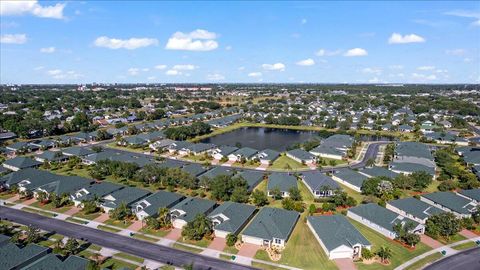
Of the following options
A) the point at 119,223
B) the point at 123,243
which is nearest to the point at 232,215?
the point at 123,243

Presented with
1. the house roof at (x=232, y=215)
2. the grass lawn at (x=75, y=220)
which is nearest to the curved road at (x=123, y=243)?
the grass lawn at (x=75, y=220)

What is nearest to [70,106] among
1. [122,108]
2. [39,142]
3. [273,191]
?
[122,108]

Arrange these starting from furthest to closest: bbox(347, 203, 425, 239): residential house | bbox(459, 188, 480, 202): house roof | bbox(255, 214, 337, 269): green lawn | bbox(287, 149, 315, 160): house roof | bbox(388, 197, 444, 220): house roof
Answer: bbox(287, 149, 315, 160): house roof
bbox(459, 188, 480, 202): house roof
bbox(388, 197, 444, 220): house roof
bbox(347, 203, 425, 239): residential house
bbox(255, 214, 337, 269): green lawn

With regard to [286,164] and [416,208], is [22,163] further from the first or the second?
[416,208]

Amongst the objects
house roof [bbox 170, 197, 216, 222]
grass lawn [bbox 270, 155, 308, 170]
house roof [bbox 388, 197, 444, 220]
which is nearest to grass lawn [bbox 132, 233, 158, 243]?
house roof [bbox 170, 197, 216, 222]

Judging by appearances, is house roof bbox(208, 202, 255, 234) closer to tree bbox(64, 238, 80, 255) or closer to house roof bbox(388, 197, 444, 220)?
tree bbox(64, 238, 80, 255)

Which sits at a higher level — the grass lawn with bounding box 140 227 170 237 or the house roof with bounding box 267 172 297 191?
the house roof with bounding box 267 172 297 191
